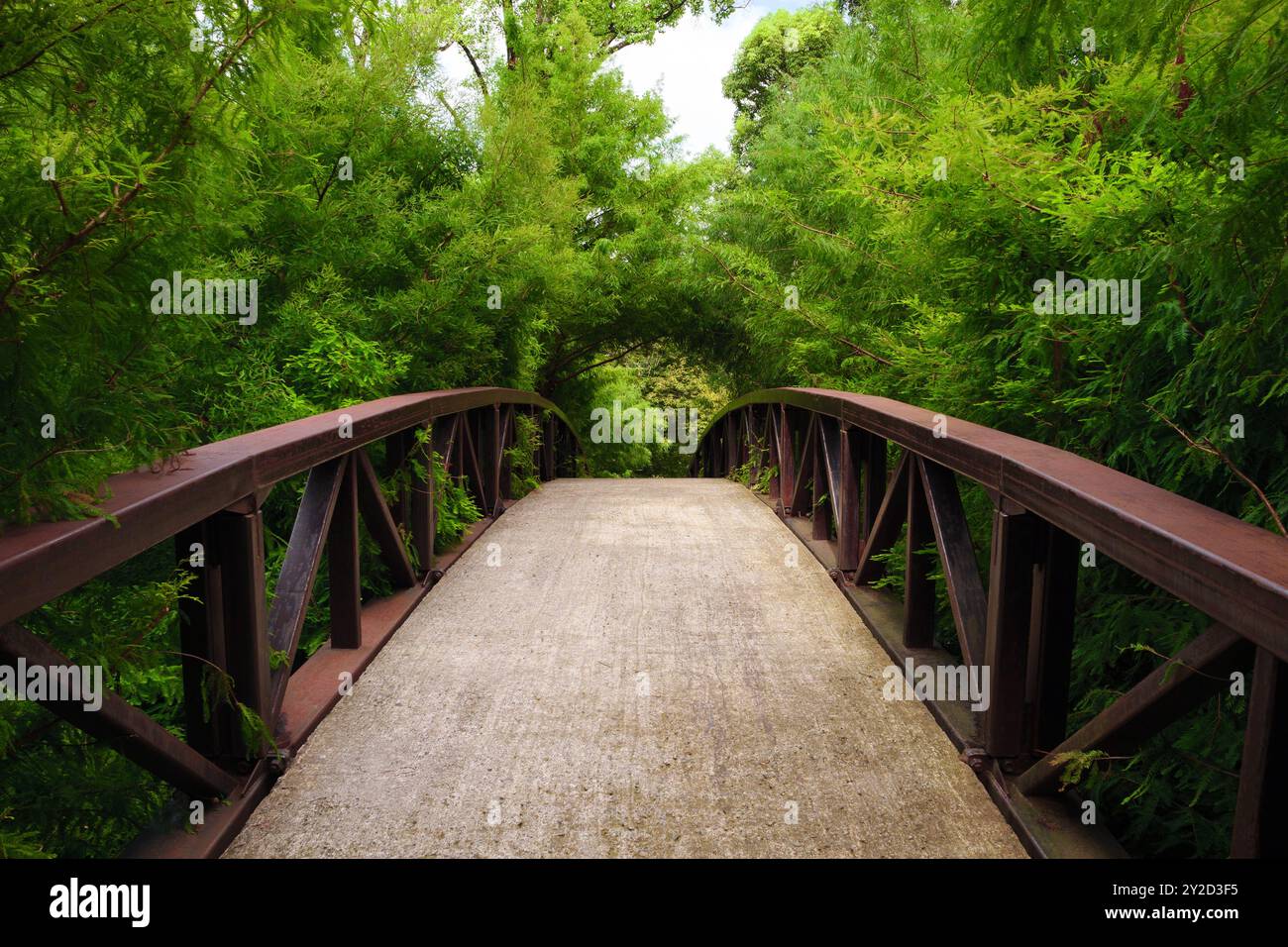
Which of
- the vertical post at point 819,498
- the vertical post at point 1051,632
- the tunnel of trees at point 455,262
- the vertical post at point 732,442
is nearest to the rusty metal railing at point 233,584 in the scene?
the tunnel of trees at point 455,262

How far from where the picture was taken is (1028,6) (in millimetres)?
2562

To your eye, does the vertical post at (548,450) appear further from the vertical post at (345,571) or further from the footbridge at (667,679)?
the vertical post at (345,571)

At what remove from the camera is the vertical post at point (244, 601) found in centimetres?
258

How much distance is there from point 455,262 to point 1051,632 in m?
5.10

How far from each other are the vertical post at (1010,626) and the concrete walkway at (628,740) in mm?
183

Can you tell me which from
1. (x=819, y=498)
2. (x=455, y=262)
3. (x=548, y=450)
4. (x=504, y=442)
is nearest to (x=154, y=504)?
(x=819, y=498)

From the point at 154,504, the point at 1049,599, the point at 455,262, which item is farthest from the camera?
the point at 455,262

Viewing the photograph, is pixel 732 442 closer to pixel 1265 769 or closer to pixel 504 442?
pixel 504 442

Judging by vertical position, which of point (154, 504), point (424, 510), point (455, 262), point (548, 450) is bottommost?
point (548, 450)

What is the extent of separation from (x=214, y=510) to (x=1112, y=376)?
255cm

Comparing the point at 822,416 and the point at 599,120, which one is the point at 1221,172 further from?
the point at 599,120

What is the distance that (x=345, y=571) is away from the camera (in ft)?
12.2

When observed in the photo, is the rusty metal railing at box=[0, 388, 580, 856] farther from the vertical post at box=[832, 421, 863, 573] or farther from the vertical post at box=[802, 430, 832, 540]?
the vertical post at box=[802, 430, 832, 540]
